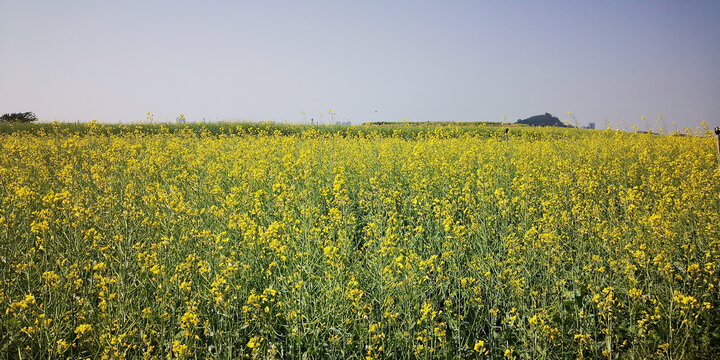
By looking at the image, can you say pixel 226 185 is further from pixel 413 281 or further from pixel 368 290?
pixel 413 281

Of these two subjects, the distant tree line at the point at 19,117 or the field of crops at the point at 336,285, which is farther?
the distant tree line at the point at 19,117

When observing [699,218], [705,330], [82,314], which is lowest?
[705,330]

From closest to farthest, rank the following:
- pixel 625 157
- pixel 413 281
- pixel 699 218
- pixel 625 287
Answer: pixel 413 281 → pixel 625 287 → pixel 699 218 → pixel 625 157

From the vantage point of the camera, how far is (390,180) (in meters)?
6.93

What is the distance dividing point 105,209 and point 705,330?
559cm

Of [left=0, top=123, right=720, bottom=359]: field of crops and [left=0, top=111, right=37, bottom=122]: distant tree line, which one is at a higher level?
[left=0, top=111, right=37, bottom=122]: distant tree line

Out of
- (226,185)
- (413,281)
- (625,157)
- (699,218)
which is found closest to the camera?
(413,281)

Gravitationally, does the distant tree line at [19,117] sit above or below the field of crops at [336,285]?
above

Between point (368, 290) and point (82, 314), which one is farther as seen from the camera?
point (368, 290)

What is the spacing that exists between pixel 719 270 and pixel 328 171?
500 cm

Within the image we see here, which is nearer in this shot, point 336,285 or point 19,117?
point 336,285

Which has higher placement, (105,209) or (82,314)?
(105,209)

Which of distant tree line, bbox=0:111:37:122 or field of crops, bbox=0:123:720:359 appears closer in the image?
field of crops, bbox=0:123:720:359

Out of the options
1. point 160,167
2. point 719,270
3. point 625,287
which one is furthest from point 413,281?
point 160,167
